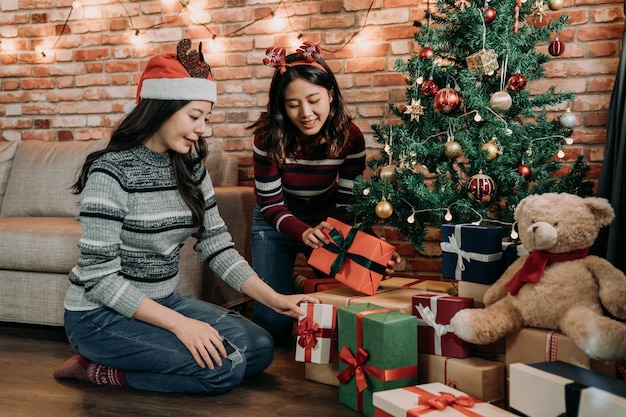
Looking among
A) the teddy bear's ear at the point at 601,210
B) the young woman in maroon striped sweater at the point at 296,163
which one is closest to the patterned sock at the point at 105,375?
the young woman in maroon striped sweater at the point at 296,163

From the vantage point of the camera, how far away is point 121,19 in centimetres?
Answer: 335

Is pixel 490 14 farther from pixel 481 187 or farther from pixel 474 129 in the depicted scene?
pixel 481 187

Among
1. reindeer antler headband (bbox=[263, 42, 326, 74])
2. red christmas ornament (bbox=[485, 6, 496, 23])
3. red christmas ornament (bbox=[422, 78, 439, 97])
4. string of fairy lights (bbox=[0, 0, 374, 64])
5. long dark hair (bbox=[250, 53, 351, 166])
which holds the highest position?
string of fairy lights (bbox=[0, 0, 374, 64])

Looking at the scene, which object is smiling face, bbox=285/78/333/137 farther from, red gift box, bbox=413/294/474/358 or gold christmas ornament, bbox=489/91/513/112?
red gift box, bbox=413/294/474/358

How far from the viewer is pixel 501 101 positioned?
5.98 feet

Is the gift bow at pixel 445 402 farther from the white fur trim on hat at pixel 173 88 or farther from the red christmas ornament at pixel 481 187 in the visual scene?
the white fur trim on hat at pixel 173 88

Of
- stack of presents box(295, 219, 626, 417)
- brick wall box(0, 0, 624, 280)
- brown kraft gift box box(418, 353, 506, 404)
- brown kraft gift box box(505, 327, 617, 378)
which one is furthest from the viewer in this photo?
brick wall box(0, 0, 624, 280)

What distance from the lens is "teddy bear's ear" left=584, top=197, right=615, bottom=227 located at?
151cm

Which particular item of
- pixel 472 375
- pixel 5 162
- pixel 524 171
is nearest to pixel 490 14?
pixel 524 171

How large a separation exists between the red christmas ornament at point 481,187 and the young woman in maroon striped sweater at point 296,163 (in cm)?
56

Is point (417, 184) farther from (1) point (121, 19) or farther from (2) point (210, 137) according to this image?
(1) point (121, 19)

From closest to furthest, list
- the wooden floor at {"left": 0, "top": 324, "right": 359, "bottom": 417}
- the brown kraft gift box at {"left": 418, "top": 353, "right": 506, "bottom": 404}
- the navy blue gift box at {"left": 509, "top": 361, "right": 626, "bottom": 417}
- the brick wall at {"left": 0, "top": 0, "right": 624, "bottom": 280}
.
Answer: the navy blue gift box at {"left": 509, "top": 361, "right": 626, "bottom": 417}
the brown kraft gift box at {"left": 418, "top": 353, "right": 506, "bottom": 404}
the wooden floor at {"left": 0, "top": 324, "right": 359, "bottom": 417}
the brick wall at {"left": 0, "top": 0, "right": 624, "bottom": 280}

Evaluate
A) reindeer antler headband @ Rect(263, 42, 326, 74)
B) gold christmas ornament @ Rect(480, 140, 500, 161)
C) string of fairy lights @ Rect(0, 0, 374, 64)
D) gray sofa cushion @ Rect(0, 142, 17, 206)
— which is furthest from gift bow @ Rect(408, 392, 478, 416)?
gray sofa cushion @ Rect(0, 142, 17, 206)

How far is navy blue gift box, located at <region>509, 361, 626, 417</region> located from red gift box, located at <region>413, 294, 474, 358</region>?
0.28 metres
